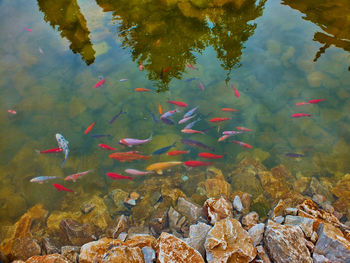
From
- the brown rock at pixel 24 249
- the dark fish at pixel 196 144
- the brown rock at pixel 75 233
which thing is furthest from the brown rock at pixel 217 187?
the brown rock at pixel 24 249

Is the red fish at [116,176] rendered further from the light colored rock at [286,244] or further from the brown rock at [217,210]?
the light colored rock at [286,244]

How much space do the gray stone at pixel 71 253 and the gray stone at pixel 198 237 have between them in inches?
60.1

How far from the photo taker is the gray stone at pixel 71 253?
2920mm

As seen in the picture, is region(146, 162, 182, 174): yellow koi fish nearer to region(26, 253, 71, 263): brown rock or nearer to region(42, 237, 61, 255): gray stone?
region(42, 237, 61, 255): gray stone

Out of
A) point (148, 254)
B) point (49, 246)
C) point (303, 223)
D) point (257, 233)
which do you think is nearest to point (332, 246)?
point (303, 223)

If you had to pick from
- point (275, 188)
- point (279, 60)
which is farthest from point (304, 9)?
point (275, 188)

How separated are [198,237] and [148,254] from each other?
0.71m

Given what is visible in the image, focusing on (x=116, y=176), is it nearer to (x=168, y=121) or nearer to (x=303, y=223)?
(x=168, y=121)

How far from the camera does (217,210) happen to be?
333 centimetres

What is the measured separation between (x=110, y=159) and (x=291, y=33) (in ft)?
23.0

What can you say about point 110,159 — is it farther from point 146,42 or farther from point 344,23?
point 344,23

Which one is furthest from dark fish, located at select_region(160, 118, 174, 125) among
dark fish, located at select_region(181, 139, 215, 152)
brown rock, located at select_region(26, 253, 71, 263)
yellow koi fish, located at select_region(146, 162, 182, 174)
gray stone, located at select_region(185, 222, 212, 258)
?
brown rock, located at select_region(26, 253, 71, 263)

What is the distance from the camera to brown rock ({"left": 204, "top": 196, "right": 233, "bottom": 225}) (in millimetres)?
3273

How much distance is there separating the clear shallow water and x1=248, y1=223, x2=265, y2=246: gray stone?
4.60 feet
